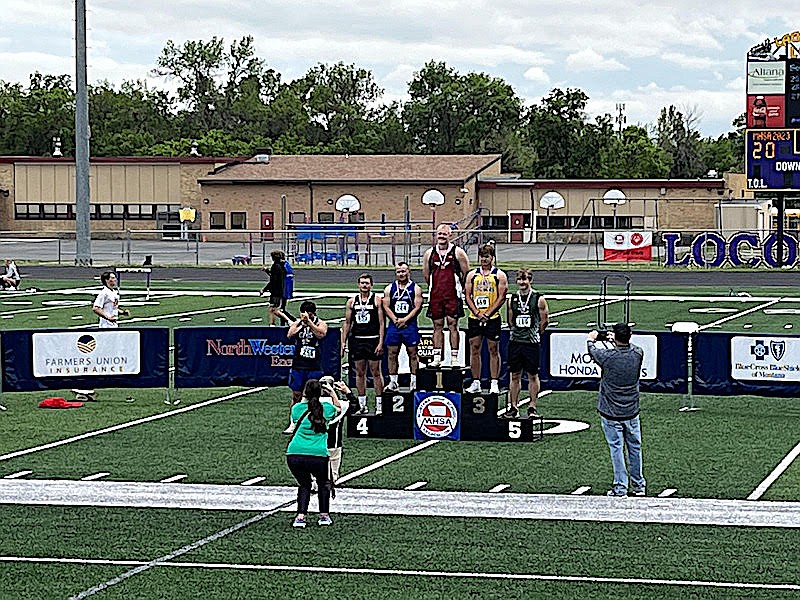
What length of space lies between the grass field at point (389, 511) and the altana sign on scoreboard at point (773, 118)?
30.0m

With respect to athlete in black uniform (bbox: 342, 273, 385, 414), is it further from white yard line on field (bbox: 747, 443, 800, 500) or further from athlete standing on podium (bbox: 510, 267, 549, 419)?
white yard line on field (bbox: 747, 443, 800, 500)

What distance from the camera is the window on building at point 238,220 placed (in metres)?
79.6

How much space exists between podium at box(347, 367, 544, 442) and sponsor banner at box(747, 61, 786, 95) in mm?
34235

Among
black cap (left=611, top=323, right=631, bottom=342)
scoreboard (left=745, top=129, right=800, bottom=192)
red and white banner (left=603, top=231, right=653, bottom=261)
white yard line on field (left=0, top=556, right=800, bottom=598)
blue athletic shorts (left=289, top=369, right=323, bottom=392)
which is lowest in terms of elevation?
white yard line on field (left=0, top=556, right=800, bottom=598)

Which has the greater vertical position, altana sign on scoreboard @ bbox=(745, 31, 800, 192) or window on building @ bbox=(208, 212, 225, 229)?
altana sign on scoreboard @ bbox=(745, 31, 800, 192)

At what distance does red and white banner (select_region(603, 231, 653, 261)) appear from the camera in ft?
174

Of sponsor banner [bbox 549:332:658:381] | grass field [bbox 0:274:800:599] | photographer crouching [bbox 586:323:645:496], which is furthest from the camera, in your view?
sponsor banner [bbox 549:332:658:381]

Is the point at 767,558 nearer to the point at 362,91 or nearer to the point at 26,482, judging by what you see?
the point at 26,482

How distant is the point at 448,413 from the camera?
15.5 meters

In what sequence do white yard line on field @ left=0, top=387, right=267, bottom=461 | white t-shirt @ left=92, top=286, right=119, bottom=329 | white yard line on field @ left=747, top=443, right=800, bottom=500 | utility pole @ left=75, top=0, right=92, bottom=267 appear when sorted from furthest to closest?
1. utility pole @ left=75, top=0, right=92, bottom=267
2. white t-shirt @ left=92, top=286, right=119, bottom=329
3. white yard line on field @ left=0, top=387, right=267, bottom=461
4. white yard line on field @ left=747, top=443, right=800, bottom=500

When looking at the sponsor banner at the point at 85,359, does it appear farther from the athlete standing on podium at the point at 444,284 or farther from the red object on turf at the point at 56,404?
the athlete standing on podium at the point at 444,284

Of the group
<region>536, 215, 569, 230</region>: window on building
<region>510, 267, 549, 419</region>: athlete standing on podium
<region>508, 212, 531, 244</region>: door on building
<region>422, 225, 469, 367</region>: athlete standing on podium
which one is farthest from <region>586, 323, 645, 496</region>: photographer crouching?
<region>536, 215, 569, 230</region>: window on building

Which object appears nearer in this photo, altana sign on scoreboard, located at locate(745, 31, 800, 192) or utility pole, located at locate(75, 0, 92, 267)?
altana sign on scoreboard, located at locate(745, 31, 800, 192)

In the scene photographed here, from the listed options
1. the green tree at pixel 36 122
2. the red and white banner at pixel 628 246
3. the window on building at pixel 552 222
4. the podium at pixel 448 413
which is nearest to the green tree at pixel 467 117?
the green tree at pixel 36 122
